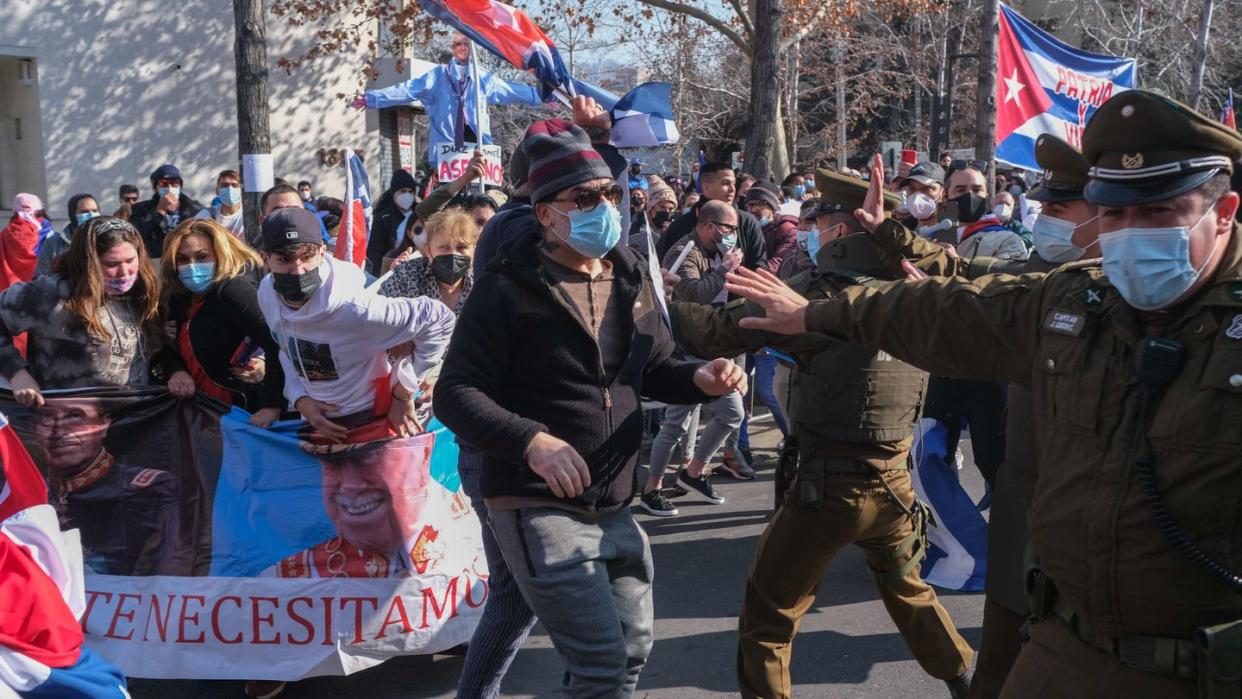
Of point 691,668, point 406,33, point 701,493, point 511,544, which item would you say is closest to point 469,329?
point 511,544

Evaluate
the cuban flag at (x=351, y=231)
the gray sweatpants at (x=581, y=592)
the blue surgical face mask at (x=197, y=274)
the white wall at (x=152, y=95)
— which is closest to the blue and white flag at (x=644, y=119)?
the cuban flag at (x=351, y=231)

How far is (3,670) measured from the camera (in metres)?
2.88

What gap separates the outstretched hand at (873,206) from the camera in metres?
4.09

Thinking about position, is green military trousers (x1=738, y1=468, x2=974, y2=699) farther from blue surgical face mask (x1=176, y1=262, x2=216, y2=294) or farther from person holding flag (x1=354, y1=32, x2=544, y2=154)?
person holding flag (x1=354, y1=32, x2=544, y2=154)

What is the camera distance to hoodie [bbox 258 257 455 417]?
14.4ft

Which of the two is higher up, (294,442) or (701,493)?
(294,442)

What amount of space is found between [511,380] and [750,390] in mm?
6719

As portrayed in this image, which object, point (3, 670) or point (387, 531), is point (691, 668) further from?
point (3, 670)

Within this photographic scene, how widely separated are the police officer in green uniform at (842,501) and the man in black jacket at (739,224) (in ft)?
11.2

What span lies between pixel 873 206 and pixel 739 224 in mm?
3488

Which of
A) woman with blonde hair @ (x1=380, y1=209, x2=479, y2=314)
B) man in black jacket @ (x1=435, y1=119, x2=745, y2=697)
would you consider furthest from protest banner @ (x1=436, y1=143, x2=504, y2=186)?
man in black jacket @ (x1=435, y1=119, x2=745, y2=697)

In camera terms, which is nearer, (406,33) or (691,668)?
(691,668)

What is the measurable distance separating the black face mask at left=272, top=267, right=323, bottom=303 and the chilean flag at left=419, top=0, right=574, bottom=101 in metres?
3.91

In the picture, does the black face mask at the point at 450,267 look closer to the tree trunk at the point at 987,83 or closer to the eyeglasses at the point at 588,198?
the eyeglasses at the point at 588,198
